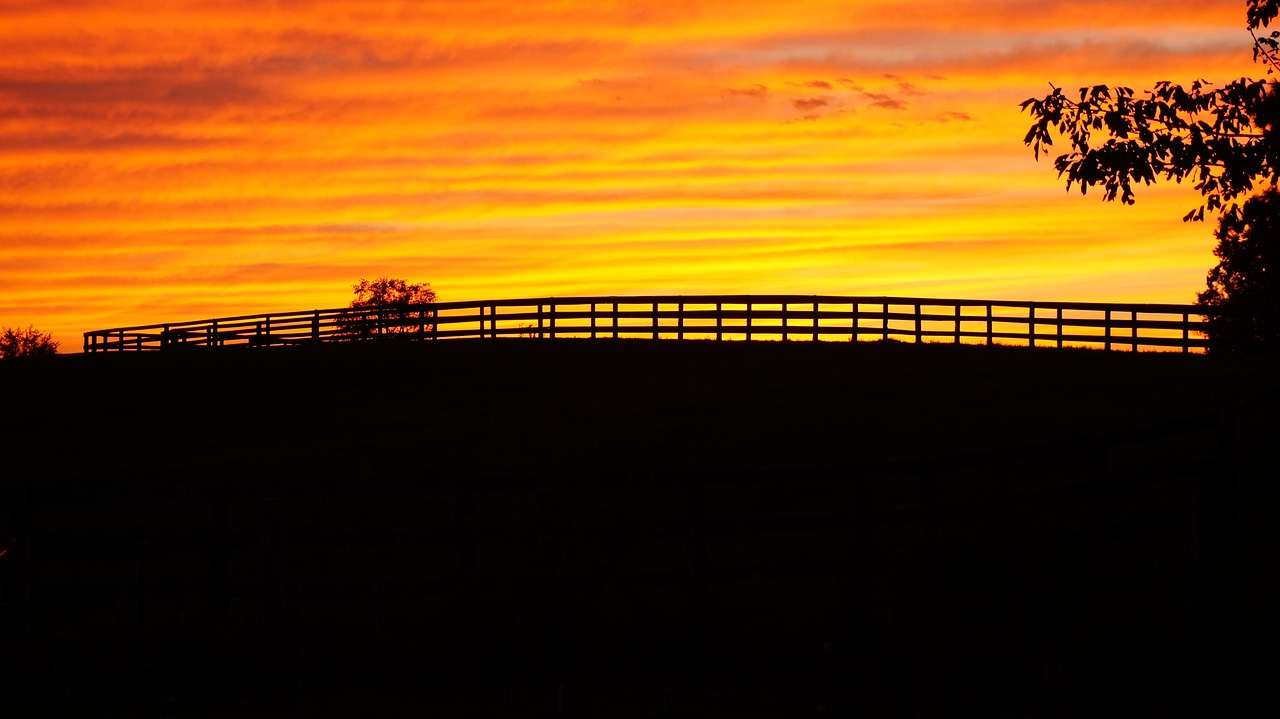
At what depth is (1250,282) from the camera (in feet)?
188

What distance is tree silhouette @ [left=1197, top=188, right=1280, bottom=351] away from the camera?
20469mm

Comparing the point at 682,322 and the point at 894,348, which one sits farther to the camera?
the point at 682,322

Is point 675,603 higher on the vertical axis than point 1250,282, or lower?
lower

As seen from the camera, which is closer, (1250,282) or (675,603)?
(675,603)

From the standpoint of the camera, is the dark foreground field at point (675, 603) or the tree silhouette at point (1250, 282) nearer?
the dark foreground field at point (675, 603)

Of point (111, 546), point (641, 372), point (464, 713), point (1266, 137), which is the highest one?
point (1266, 137)

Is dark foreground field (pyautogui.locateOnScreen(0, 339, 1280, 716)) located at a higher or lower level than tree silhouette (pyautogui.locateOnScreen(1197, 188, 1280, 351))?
lower

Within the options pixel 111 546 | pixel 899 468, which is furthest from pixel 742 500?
pixel 111 546

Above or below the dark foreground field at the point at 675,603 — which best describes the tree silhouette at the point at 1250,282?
above

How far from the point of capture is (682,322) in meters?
41.1

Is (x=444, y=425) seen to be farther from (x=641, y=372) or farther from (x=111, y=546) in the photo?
(x=111, y=546)

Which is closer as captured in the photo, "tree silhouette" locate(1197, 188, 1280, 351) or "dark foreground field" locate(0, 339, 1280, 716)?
"dark foreground field" locate(0, 339, 1280, 716)

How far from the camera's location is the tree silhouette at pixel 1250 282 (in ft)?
67.2

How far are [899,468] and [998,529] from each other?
2.07 metres
